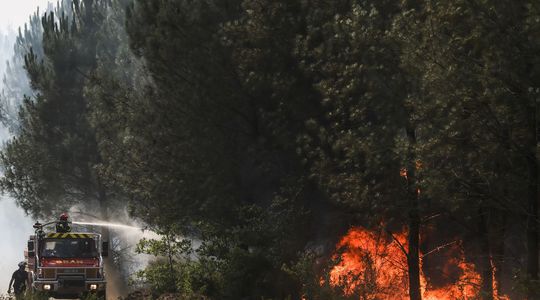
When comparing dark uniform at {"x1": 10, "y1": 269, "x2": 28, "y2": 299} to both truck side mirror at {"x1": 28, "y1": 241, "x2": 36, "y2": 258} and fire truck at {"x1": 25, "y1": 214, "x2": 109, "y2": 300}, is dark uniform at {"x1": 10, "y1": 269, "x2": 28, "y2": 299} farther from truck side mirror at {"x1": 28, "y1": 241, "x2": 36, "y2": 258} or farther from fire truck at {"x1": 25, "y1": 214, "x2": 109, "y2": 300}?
truck side mirror at {"x1": 28, "y1": 241, "x2": 36, "y2": 258}

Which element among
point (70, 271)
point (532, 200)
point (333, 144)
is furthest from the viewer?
point (70, 271)

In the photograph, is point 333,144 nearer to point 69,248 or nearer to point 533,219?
point 533,219

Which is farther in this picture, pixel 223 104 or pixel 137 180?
pixel 137 180

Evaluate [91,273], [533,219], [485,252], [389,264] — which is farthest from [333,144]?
[91,273]

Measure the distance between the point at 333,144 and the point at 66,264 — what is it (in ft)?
29.1

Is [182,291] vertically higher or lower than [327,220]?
lower

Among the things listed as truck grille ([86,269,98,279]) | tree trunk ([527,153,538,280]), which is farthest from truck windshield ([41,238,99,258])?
tree trunk ([527,153,538,280])

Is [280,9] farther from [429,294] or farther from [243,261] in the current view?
[429,294]

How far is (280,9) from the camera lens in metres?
22.1

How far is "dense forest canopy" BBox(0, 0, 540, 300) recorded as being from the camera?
48.0ft

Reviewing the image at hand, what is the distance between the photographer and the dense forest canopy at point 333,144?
14.6 meters

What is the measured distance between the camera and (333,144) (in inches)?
788

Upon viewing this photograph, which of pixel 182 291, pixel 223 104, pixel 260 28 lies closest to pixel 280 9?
pixel 260 28

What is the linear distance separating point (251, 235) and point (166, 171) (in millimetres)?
4614
